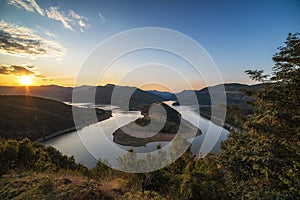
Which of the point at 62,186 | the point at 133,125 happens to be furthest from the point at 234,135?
the point at 133,125

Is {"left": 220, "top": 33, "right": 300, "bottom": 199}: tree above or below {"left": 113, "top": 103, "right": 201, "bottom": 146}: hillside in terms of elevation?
above

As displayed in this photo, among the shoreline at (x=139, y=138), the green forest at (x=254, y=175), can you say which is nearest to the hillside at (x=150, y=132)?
the shoreline at (x=139, y=138)

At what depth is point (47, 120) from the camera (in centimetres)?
6500

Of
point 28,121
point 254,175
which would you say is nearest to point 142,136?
point 28,121

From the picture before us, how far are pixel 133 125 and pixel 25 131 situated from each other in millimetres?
34277

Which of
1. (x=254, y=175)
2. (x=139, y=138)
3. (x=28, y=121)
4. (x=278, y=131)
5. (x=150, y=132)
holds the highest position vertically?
(x=278, y=131)

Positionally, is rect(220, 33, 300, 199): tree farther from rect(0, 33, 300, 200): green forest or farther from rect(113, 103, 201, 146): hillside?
rect(113, 103, 201, 146): hillside

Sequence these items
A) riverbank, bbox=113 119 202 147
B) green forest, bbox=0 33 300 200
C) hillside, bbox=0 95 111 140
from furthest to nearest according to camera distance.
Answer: hillside, bbox=0 95 111 140 → riverbank, bbox=113 119 202 147 → green forest, bbox=0 33 300 200

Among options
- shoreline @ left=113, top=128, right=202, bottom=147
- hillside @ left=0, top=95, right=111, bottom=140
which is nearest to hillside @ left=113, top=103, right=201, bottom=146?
shoreline @ left=113, top=128, right=202, bottom=147

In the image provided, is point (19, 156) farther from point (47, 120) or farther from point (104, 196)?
point (47, 120)

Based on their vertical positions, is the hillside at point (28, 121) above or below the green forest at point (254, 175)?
below

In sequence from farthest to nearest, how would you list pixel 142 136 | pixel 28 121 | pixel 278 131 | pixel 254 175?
pixel 28 121 < pixel 142 136 < pixel 254 175 < pixel 278 131

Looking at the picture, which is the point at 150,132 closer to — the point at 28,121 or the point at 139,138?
the point at 139,138

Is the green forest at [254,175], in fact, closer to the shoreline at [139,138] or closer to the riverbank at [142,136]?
the riverbank at [142,136]
